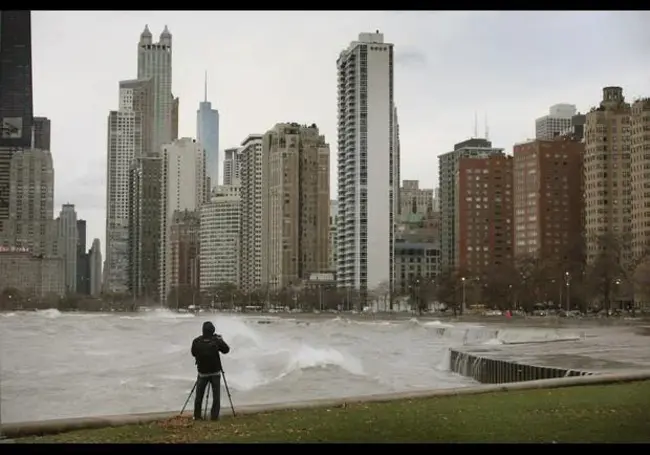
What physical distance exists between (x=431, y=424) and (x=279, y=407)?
3.30 meters

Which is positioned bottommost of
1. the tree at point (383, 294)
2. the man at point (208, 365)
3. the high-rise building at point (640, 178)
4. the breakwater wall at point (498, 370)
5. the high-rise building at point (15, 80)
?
the tree at point (383, 294)

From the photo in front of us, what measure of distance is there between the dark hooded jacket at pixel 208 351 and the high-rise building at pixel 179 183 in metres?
142

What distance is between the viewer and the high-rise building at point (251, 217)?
130 m

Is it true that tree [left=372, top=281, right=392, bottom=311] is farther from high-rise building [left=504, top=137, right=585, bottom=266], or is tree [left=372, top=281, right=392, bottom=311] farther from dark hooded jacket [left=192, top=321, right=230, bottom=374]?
dark hooded jacket [left=192, top=321, right=230, bottom=374]

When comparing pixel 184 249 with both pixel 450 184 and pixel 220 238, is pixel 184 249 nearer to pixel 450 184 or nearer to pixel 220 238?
pixel 220 238

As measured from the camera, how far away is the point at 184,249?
153250 mm

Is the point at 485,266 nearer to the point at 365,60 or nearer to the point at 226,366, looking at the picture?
the point at 365,60

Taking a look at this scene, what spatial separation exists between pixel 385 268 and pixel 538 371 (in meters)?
102

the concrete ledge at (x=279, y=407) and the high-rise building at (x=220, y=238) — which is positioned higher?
the high-rise building at (x=220, y=238)

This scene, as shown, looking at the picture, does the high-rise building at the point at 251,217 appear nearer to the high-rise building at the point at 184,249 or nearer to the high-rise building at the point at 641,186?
the high-rise building at the point at 184,249

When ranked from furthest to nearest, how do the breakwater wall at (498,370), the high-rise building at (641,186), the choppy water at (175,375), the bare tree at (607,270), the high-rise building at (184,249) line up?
1. the high-rise building at (184,249)
2. the bare tree at (607,270)
3. the high-rise building at (641,186)
4. the choppy water at (175,375)
5. the breakwater wall at (498,370)

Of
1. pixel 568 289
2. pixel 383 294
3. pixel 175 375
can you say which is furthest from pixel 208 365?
pixel 383 294

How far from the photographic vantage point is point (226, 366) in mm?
34688

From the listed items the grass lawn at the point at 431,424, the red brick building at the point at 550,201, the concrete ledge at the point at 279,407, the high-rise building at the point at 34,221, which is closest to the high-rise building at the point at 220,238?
the high-rise building at the point at 34,221
